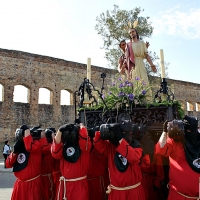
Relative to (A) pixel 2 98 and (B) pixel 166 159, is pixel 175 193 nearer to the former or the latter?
(B) pixel 166 159

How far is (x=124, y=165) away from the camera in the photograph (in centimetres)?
329

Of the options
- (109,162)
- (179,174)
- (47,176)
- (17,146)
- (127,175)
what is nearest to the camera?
(179,174)

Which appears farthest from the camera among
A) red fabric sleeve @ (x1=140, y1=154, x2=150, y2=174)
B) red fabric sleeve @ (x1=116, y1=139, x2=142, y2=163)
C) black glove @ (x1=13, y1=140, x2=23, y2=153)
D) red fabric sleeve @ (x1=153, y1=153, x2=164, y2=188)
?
black glove @ (x1=13, y1=140, x2=23, y2=153)

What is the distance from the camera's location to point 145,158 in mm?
3686

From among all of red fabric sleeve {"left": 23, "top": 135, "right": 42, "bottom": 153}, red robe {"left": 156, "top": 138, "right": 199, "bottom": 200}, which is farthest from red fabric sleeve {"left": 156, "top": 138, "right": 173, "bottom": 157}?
red fabric sleeve {"left": 23, "top": 135, "right": 42, "bottom": 153}

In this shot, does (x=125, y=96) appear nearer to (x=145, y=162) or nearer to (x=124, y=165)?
(x=145, y=162)

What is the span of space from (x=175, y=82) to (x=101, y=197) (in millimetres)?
20981

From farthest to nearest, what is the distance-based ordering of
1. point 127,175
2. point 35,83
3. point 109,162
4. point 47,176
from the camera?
1. point 35,83
2. point 47,176
3. point 109,162
4. point 127,175

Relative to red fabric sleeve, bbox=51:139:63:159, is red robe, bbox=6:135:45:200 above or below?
below

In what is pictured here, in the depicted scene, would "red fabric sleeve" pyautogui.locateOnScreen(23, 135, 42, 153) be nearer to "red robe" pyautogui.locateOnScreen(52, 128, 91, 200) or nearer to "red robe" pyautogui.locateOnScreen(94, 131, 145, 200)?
"red robe" pyautogui.locateOnScreen(52, 128, 91, 200)

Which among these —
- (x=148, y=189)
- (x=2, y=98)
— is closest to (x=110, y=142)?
(x=148, y=189)

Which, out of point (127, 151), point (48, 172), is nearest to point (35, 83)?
point (48, 172)

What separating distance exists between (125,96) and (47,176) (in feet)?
6.59

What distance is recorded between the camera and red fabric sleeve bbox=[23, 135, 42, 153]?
12.5ft
